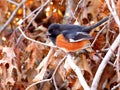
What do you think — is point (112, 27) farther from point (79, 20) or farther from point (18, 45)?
point (18, 45)

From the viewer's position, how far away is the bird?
3.03m

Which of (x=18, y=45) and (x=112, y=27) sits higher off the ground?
(x=18, y=45)

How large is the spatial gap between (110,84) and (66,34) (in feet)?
1.39

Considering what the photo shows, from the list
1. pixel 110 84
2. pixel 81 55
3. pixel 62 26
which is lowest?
pixel 110 84

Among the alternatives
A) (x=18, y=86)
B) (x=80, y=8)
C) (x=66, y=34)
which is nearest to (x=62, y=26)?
(x=66, y=34)

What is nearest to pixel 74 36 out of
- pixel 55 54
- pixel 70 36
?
pixel 70 36

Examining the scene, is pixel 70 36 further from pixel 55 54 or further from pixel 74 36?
pixel 55 54

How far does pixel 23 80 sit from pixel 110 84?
668 millimetres

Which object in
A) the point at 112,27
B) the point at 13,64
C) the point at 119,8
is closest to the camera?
the point at 119,8

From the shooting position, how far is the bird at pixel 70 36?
3.03 metres

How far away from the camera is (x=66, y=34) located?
3125mm

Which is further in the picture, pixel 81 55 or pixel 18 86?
pixel 18 86

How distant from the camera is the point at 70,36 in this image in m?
3.08

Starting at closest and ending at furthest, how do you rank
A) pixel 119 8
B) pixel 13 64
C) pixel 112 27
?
pixel 119 8 < pixel 112 27 < pixel 13 64
